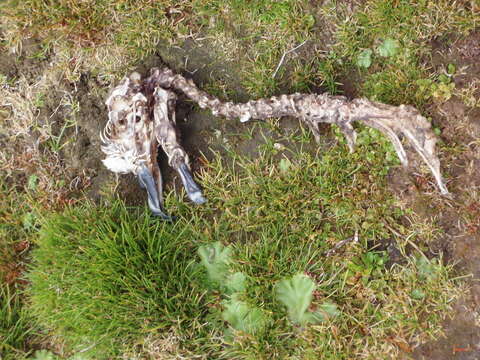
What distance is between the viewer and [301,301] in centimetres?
288

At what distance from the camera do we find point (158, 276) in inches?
114

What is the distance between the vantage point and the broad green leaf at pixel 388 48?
2.94m

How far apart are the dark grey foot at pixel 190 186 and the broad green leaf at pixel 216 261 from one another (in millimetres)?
335

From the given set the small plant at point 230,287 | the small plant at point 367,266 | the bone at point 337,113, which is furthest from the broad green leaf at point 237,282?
the bone at point 337,113

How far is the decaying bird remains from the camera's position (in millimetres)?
2715

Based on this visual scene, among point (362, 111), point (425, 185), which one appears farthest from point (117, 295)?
point (425, 185)

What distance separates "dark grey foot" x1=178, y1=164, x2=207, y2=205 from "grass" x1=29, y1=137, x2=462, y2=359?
3.5 inches

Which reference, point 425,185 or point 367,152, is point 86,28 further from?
point 425,185

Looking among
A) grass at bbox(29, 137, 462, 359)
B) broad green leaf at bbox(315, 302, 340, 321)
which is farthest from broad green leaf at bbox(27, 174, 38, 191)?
broad green leaf at bbox(315, 302, 340, 321)

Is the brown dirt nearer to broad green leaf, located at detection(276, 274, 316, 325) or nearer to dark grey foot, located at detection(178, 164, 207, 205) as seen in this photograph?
broad green leaf, located at detection(276, 274, 316, 325)

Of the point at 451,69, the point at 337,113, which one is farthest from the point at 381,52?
the point at 337,113

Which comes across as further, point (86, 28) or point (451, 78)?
point (86, 28)

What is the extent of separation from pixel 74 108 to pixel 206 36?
1107mm

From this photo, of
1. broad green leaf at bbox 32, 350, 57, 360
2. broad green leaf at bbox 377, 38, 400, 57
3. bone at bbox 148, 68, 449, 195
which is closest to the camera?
bone at bbox 148, 68, 449, 195
